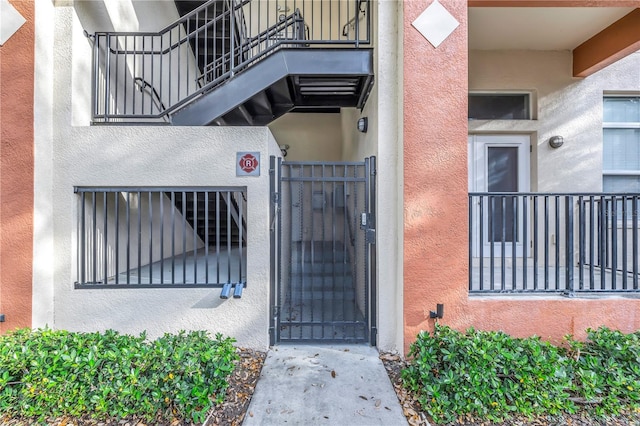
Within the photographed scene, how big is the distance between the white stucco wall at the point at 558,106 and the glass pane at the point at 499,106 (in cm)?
15

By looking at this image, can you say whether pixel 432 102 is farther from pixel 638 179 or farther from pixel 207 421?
pixel 638 179

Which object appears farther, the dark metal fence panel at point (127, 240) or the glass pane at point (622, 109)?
the glass pane at point (622, 109)

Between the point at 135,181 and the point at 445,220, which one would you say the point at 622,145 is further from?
the point at 135,181

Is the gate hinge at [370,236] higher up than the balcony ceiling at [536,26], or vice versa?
the balcony ceiling at [536,26]

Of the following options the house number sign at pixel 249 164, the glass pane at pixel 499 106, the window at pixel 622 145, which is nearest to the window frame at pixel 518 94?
the glass pane at pixel 499 106

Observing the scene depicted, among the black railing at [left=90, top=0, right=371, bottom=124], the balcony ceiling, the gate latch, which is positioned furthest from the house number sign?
the balcony ceiling

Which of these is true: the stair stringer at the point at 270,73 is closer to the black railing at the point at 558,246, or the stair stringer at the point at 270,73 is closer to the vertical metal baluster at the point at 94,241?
the vertical metal baluster at the point at 94,241

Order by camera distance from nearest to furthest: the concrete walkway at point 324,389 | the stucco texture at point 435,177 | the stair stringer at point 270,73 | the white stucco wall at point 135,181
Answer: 1. the concrete walkway at point 324,389
2. the stucco texture at point 435,177
3. the white stucco wall at point 135,181
4. the stair stringer at point 270,73

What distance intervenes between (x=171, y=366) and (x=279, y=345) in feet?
4.47

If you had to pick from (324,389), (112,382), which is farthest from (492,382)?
(112,382)

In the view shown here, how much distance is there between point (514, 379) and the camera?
2496 mm

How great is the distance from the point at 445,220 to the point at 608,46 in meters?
3.76

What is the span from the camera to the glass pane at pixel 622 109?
4949 mm

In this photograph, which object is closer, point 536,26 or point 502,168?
point 536,26
